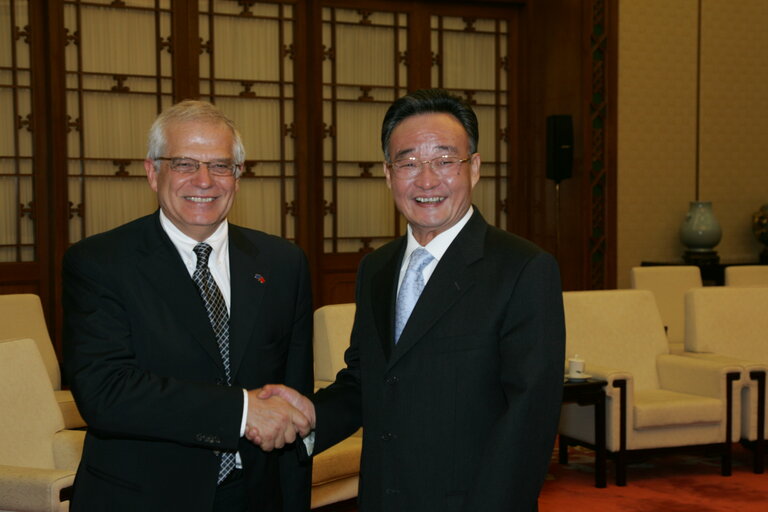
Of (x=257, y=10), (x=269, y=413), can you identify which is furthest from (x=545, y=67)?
(x=269, y=413)

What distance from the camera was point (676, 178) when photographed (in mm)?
9461

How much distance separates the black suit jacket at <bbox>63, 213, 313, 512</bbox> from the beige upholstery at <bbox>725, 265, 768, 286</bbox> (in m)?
6.02

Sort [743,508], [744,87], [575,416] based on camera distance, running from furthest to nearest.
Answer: [744,87]
[575,416]
[743,508]

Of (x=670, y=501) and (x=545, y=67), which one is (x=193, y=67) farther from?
(x=670, y=501)

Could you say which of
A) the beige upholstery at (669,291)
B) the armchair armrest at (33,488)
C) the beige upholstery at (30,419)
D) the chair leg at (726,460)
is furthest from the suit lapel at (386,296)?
the beige upholstery at (669,291)

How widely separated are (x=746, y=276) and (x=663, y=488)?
307 cm

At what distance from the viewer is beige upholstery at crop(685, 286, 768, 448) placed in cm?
585

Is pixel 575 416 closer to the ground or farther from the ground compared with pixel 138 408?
closer to the ground

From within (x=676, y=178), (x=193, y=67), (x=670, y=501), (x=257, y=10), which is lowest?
(x=670, y=501)

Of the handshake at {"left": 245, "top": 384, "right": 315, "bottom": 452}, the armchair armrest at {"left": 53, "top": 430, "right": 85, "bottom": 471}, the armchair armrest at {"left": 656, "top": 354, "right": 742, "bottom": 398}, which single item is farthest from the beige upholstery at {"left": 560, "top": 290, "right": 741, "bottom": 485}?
the handshake at {"left": 245, "top": 384, "right": 315, "bottom": 452}

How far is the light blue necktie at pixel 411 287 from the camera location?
2.12 m

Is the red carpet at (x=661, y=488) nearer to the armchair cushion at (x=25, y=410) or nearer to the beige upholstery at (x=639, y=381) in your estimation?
the beige upholstery at (x=639, y=381)

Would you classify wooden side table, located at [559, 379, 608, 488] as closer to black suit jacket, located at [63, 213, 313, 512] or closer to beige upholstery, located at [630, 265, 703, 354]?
beige upholstery, located at [630, 265, 703, 354]

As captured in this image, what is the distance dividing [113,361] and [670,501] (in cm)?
355
